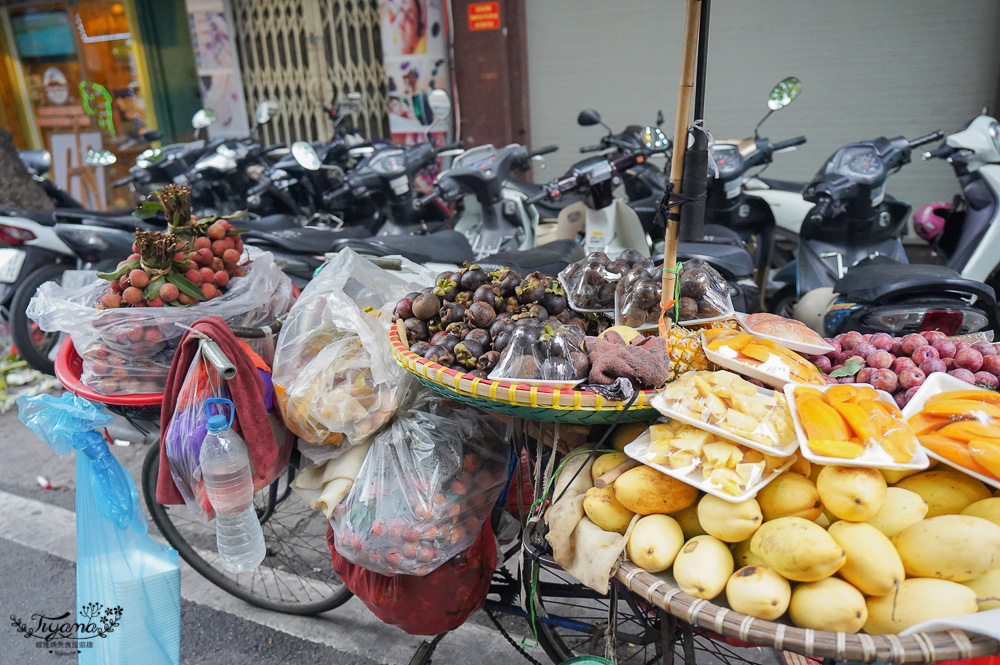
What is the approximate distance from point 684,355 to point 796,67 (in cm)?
519

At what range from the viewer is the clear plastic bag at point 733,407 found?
1320 mm

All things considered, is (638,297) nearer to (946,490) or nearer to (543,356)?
(543,356)

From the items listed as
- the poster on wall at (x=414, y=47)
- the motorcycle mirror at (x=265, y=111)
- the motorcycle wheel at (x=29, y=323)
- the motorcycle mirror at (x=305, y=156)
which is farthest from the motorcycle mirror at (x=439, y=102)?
the motorcycle wheel at (x=29, y=323)

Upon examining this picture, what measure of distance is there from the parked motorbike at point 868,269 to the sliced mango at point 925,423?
1332mm

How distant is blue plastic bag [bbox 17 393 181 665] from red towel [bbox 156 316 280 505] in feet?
1.05

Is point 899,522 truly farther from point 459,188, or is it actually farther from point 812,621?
point 459,188

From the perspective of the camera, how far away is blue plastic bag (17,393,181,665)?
6.89 ft

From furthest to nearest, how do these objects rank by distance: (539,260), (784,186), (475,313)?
(784,186)
(539,260)
(475,313)

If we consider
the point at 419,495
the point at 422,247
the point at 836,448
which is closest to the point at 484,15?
the point at 422,247

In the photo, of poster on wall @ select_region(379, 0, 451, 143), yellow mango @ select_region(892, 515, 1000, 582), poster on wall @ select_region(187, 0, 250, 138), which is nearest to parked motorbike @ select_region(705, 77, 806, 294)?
yellow mango @ select_region(892, 515, 1000, 582)

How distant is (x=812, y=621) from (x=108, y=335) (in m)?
2.10

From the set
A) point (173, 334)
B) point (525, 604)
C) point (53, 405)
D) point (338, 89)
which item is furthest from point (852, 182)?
point (338, 89)

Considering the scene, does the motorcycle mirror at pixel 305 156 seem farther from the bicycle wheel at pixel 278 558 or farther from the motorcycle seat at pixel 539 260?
the bicycle wheel at pixel 278 558

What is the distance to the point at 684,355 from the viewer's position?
63.7 inches
